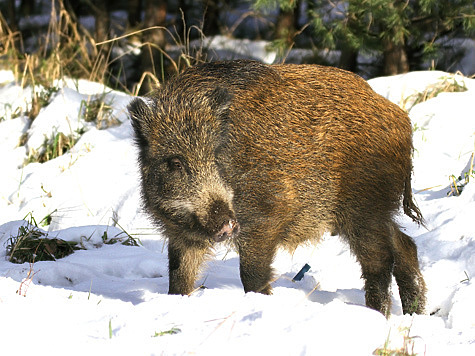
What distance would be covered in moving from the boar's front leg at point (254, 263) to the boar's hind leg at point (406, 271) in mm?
937

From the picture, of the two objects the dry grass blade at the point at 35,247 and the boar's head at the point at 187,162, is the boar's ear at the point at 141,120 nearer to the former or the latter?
the boar's head at the point at 187,162

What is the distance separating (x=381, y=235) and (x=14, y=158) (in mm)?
4216

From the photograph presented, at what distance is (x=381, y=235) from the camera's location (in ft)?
13.4

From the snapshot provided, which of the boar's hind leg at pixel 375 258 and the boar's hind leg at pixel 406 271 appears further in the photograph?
the boar's hind leg at pixel 406 271

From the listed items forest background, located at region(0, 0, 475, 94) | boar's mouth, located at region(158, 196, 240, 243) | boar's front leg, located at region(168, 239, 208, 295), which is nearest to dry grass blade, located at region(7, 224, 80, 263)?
boar's front leg, located at region(168, 239, 208, 295)

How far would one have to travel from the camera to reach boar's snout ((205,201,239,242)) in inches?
133

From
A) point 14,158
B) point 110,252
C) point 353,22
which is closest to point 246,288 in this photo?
point 110,252

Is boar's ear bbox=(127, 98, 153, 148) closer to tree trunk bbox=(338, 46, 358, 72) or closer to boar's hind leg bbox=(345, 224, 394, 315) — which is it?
boar's hind leg bbox=(345, 224, 394, 315)

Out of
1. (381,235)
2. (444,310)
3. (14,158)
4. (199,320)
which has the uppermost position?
(199,320)

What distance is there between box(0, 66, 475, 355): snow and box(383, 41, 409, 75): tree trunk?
2.31 ft

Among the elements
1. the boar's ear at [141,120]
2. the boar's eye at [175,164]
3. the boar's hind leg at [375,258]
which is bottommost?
the boar's hind leg at [375,258]

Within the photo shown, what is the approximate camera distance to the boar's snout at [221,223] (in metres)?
3.37

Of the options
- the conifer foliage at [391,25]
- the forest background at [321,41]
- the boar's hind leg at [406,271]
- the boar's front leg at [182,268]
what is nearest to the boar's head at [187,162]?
the boar's front leg at [182,268]

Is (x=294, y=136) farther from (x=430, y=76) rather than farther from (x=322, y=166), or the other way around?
(x=430, y=76)
